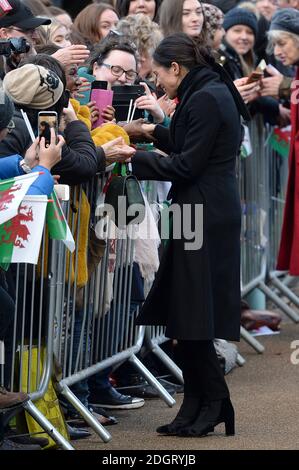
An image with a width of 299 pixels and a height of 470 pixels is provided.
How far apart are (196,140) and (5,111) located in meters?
1.30

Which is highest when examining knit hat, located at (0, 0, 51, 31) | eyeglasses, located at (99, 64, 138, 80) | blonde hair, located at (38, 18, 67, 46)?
knit hat, located at (0, 0, 51, 31)

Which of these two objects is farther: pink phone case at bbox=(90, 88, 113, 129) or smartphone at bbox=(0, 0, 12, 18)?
pink phone case at bbox=(90, 88, 113, 129)

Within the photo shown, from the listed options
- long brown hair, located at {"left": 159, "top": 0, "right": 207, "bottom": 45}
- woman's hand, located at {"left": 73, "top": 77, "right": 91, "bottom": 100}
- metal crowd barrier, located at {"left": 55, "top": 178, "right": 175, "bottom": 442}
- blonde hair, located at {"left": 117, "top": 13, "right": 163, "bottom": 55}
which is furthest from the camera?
long brown hair, located at {"left": 159, "top": 0, "right": 207, "bottom": 45}

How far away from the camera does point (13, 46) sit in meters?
6.59

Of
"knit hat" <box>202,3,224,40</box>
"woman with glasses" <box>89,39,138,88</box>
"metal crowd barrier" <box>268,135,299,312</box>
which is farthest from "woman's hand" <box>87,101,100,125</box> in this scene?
"metal crowd barrier" <box>268,135,299,312</box>

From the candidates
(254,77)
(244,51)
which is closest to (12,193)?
(254,77)

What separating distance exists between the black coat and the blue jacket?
41.2 inches

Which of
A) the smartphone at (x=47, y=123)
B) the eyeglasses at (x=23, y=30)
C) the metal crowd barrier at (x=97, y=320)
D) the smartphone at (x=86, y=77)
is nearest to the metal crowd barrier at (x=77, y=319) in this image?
the metal crowd barrier at (x=97, y=320)

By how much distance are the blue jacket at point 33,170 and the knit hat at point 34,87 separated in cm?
40

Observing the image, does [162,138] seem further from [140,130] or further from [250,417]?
[250,417]

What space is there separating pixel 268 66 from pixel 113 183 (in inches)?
162

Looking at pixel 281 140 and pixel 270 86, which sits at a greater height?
pixel 270 86

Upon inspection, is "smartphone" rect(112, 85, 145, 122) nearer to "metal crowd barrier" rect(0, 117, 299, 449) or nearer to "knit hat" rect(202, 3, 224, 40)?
"metal crowd barrier" rect(0, 117, 299, 449)

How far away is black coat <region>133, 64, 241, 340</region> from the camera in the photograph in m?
6.60
